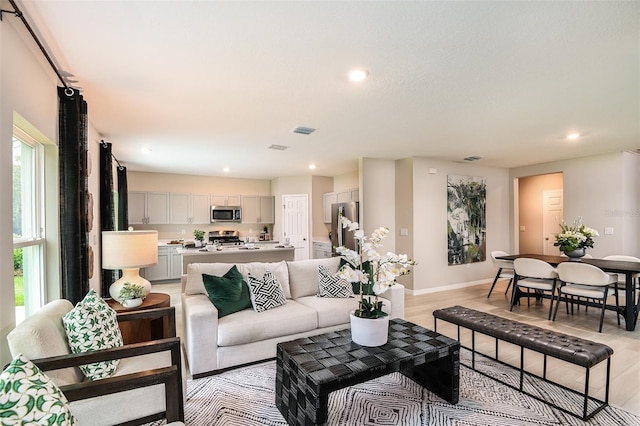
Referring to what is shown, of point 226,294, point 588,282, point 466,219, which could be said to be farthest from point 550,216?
point 226,294

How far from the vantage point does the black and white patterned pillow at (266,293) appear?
3.10 meters

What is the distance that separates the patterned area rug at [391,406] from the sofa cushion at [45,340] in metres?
0.86

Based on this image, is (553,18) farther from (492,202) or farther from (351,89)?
(492,202)

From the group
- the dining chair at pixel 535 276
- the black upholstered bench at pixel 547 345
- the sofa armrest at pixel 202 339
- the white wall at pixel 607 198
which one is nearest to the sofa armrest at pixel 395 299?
the black upholstered bench at pixel 547 345

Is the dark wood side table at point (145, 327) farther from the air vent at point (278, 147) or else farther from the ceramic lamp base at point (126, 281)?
the air vent at point (278, 147)

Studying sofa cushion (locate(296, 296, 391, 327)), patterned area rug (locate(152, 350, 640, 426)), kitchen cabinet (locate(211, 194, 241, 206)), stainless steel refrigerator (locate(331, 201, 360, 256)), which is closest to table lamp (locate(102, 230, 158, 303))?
patterned area rug (locate(152, 350, 640, 426))

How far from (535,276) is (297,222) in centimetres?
524

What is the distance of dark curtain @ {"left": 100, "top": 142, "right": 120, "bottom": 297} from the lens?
12.9 ft

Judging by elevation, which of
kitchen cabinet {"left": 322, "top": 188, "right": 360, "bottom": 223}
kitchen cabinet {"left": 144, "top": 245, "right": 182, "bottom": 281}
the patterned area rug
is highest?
kitchen cabinet {"left": 322, "top": 188, "right": 360, "bottom": 223}

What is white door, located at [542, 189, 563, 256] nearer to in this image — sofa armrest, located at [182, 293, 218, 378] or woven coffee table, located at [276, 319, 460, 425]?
woven coffee table, located at [276, 319, 460, 425]

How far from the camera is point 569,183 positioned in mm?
5863

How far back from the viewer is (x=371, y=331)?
86.6 inches

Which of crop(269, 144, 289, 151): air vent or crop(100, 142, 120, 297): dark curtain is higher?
crop(269, 144, 289, 151): air vent

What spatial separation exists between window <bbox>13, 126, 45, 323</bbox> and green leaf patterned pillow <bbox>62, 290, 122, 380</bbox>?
2.27ft
